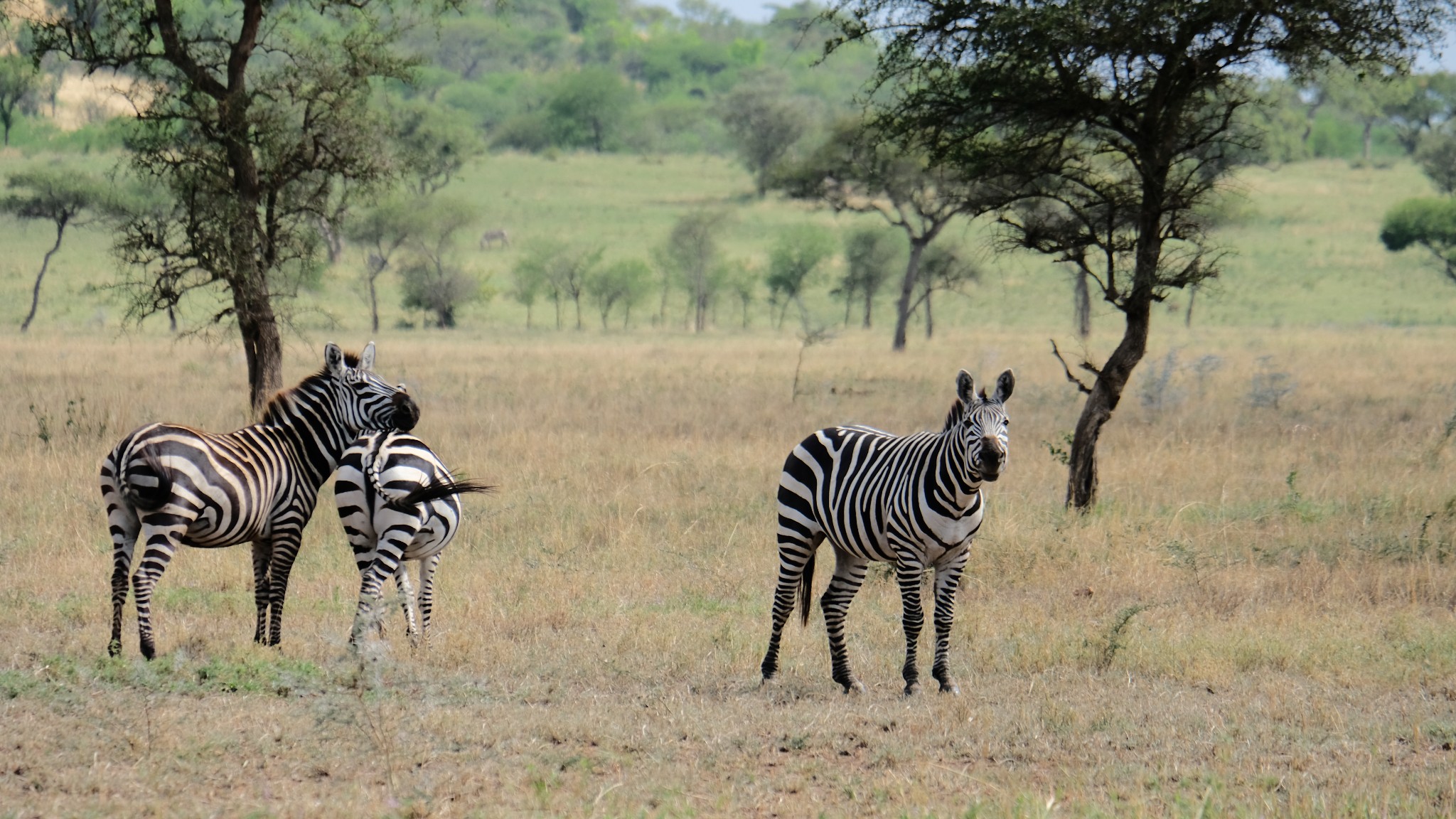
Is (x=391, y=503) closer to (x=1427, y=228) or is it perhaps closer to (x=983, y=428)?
(x=983, y=428)

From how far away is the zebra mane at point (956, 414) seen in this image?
22.1 feet

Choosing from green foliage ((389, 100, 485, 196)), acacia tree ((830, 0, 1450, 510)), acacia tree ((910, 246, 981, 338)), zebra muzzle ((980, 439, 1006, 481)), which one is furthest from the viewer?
green foliage ((389, 100, 485, 196))

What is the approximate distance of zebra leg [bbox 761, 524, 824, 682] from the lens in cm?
725

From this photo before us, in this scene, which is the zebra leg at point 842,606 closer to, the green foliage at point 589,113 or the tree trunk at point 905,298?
the tree trunk at point 905,298

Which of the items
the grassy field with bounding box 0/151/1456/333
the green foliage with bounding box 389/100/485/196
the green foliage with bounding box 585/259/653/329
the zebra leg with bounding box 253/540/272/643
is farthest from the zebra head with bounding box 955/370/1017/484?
the green foliage with bounding box 389/100/485/196

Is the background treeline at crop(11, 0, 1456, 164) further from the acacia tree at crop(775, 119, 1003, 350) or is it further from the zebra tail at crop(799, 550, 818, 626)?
the zebra tail at crop(799, 550, 818, 626)

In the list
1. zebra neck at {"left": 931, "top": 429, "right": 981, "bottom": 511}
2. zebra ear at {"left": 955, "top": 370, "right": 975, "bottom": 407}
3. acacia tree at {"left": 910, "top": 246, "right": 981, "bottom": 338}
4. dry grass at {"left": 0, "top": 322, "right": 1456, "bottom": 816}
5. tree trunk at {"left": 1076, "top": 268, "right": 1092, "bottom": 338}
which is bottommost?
dry grass at {"left": 0, "top": 322, "right": 1456, "bottom": 816}

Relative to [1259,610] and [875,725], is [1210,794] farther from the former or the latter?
[1259,610]

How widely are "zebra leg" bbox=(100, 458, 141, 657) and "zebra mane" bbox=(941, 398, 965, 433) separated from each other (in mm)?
4464

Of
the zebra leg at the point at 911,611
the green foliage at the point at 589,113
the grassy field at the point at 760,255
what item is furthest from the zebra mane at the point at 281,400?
the green foliage at the point at 589,113

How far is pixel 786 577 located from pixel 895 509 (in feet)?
2.86

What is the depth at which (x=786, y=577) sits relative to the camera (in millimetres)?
7355

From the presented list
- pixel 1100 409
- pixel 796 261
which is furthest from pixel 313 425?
pixel 796 261

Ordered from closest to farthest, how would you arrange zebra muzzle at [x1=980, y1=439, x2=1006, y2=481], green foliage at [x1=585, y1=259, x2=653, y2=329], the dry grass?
the dry grass, zebra muzzle at [x1=980, y1=439, x2=1006, y2=481], green foliage at [x1=585, y1=259, x2=653, y2=329]
